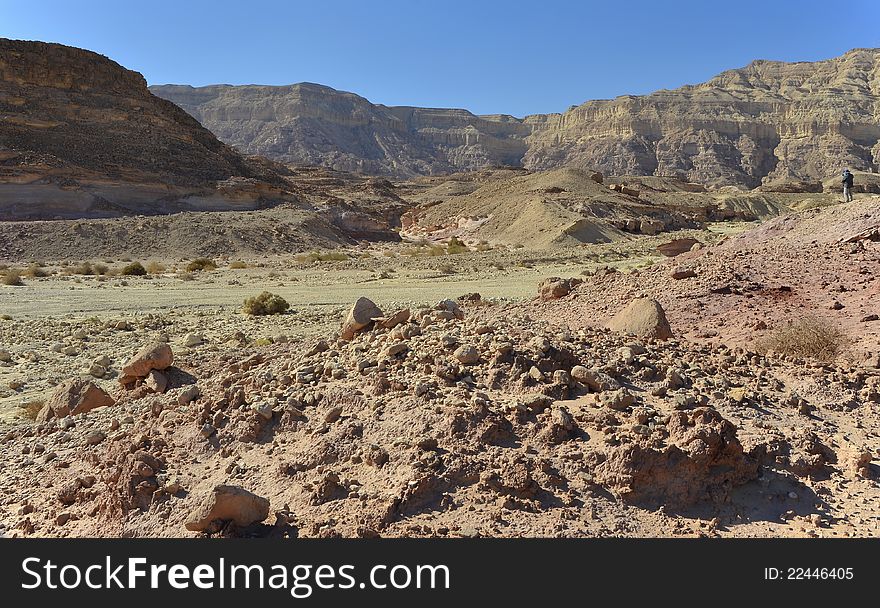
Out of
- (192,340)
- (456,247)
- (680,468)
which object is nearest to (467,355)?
(680,468)

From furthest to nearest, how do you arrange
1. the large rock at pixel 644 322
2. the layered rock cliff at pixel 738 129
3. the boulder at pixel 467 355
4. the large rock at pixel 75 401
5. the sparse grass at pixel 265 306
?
1. the layered rock cliff at pixel 738 129
2. the sparse grass at pixel 265 306
3. the large rock at pixel 644 322
4. the large rock at pixel 75 401
5. the boulder at pixel 467 355

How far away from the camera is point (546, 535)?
367 centimetres

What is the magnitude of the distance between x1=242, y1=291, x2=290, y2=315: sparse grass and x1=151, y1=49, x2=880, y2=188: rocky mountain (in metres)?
92.7

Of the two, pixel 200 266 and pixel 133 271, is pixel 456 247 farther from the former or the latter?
pixel 133 271

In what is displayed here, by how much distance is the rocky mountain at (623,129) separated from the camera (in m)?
110

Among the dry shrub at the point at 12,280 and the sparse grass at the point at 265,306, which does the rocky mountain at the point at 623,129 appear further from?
the sparse grass at the point at 265,306

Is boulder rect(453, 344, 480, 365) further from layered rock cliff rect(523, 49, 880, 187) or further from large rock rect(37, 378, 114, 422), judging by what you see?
layered rock cliff rect(523, 49, 880, 187)

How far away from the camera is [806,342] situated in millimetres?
6449

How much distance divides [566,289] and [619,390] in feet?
15.1

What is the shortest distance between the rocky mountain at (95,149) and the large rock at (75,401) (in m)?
34.2

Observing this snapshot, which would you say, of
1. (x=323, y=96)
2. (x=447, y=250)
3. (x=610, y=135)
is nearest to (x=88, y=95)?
(x=447, y=250)

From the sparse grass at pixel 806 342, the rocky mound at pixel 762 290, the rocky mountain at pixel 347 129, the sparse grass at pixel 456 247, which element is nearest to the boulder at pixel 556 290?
the rocky mound at pixel 762 290

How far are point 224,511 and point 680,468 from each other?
8.62 feet

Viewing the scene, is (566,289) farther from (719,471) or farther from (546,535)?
(546,535)
